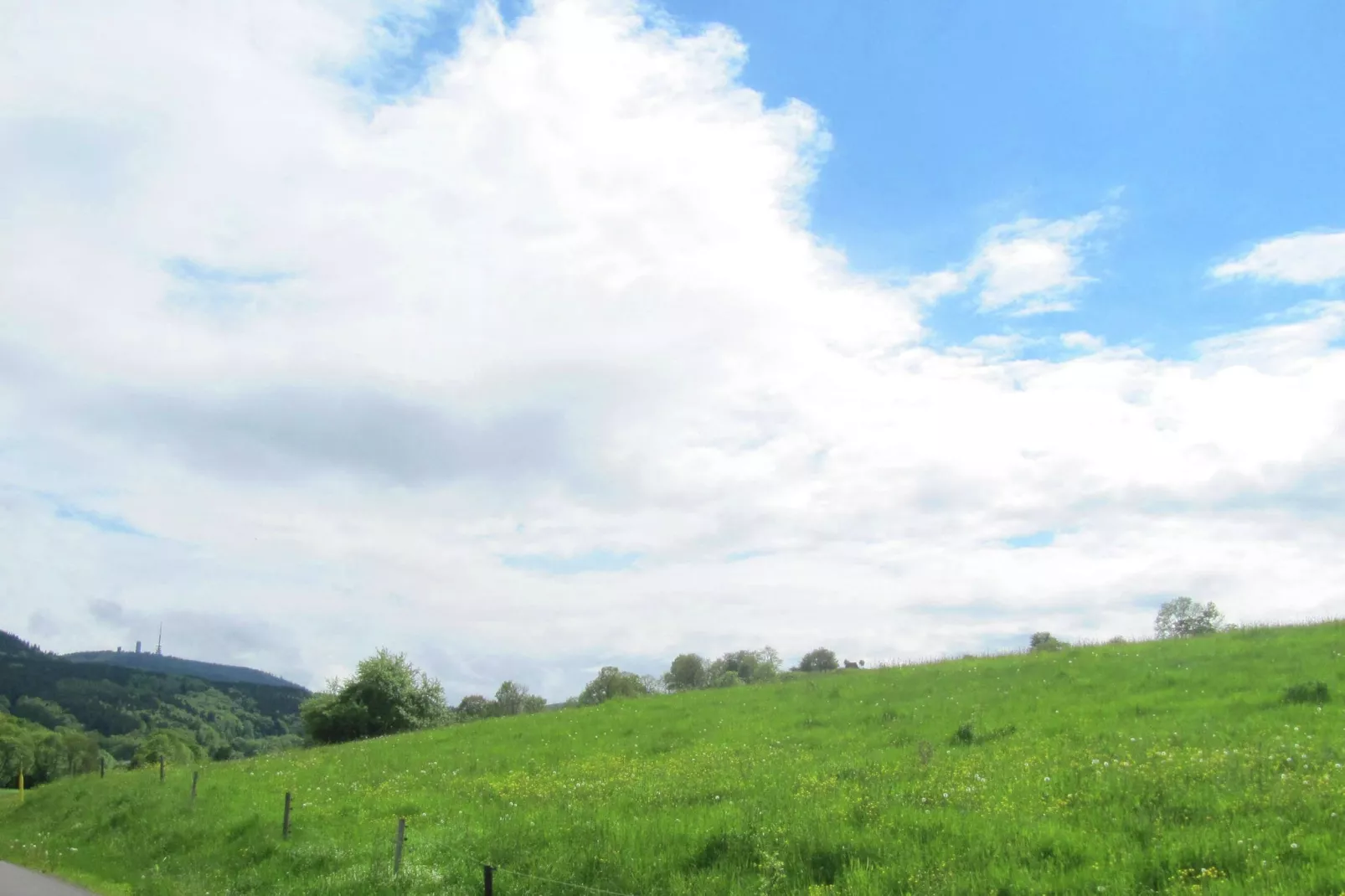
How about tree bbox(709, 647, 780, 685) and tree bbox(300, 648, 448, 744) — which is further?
tree bbox(709, 647, 780, 685)

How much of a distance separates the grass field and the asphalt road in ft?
2.99

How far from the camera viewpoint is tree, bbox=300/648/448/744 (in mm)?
65250

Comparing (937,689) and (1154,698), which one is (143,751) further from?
(1154,698)

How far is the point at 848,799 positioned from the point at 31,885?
19517 millimetres

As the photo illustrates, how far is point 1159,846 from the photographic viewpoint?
39.4ft

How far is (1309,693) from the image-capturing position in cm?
2272

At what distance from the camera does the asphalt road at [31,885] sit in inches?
786

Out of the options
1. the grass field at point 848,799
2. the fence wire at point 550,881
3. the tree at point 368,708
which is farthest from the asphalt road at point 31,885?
the tree at point 368,708

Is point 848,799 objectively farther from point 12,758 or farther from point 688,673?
point 12,758

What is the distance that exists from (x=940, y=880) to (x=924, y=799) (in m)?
4.37

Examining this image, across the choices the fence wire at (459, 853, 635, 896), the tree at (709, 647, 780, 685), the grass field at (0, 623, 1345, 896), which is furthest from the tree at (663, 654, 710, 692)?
the fence wire at (459, 853, 635, 896)

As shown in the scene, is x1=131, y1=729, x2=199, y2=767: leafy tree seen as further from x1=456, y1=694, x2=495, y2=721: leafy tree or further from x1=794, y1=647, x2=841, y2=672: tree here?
x1=794, y1=647, x2=841, y2=672: tree

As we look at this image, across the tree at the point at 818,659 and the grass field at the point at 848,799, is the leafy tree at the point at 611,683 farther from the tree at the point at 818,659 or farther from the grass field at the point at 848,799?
the grass field at the point at 848,799

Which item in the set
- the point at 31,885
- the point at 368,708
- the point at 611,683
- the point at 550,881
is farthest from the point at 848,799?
the point at 611,683
